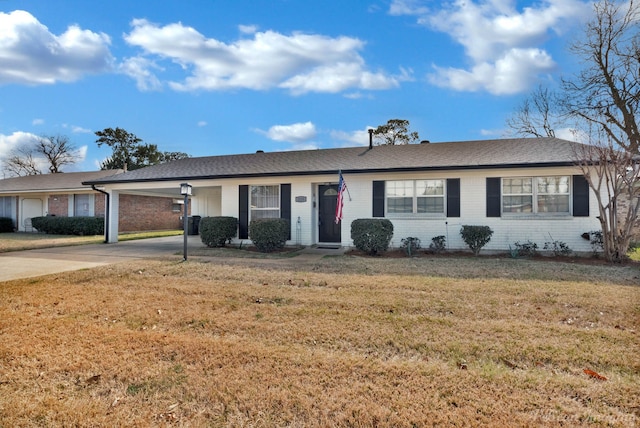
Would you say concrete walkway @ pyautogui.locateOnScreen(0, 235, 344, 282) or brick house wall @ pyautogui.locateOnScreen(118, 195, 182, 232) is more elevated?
brick house wall @ pyautogui.locateOnScreen(118, 195, 182, 232)

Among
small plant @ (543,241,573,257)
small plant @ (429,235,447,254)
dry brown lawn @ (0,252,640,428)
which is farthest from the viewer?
small plant @ (429,235,447,254)

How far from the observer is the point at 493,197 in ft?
34.6

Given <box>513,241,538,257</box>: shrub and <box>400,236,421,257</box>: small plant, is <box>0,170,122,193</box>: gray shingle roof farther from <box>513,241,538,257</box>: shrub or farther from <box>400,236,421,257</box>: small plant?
<box>513,241,538,257</box>: shrub

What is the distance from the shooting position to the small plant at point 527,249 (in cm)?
997

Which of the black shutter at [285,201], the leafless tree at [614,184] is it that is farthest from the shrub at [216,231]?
the leafless tree at [614,184]

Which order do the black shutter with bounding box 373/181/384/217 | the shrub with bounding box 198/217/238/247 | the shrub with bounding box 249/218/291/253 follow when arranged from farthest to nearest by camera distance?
the shrub with bounding box 198/217/238/247
the black shutter with bounding box 373/181/384/217
the shrub with bounding box 249/218/291/253

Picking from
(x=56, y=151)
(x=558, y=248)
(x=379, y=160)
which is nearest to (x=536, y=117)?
(x=558, y=248)

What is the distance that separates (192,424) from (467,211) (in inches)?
403

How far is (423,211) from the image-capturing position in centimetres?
1114

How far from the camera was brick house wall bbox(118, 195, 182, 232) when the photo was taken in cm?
2002

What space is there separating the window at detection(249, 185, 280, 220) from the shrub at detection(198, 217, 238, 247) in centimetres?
102

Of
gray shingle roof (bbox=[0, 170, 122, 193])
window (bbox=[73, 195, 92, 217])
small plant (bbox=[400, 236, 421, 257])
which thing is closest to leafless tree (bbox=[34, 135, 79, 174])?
gray shingle roof (bbox=[0, 170, 122, 193])

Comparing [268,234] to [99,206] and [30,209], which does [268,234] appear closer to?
[99,206]

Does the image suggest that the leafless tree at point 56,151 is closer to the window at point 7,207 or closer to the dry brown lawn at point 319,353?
the window at point 7,207
